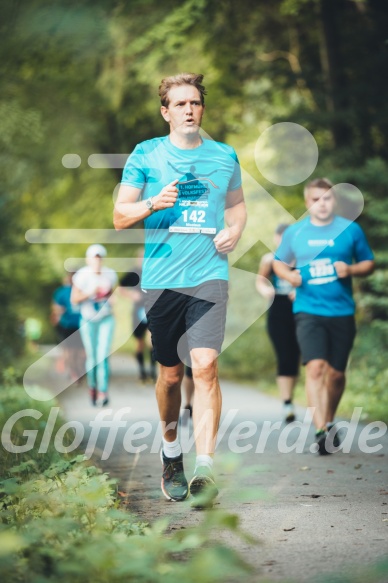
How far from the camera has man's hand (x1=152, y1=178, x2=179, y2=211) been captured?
5742 mm

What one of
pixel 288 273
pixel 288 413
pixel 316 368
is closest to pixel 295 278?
pixel 288 273

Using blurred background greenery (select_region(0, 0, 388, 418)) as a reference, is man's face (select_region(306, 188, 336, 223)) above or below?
below

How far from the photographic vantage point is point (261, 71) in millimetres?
16812

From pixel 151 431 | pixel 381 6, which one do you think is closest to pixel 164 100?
pixel 151 431

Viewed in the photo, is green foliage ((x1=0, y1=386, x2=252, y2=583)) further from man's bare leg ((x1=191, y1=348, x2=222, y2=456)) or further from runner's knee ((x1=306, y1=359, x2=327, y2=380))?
runner's knee ((x1=306, y1=359, x2=327, y2=380))

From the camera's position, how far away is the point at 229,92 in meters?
18.2

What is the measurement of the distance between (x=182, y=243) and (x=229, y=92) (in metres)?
12.5

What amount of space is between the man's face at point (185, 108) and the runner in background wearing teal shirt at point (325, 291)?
2.76 meters

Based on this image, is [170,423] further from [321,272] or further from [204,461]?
[321,272]

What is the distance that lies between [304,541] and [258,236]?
13.2m

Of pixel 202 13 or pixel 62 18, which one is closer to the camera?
pixel 62 18

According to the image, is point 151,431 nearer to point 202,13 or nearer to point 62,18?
point 62,18

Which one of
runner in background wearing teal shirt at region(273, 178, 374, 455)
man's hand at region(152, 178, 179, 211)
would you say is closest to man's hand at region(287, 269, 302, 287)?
runner in background wearing teal shirt at region(273, 178, 374, 455)

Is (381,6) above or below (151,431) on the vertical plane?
above
